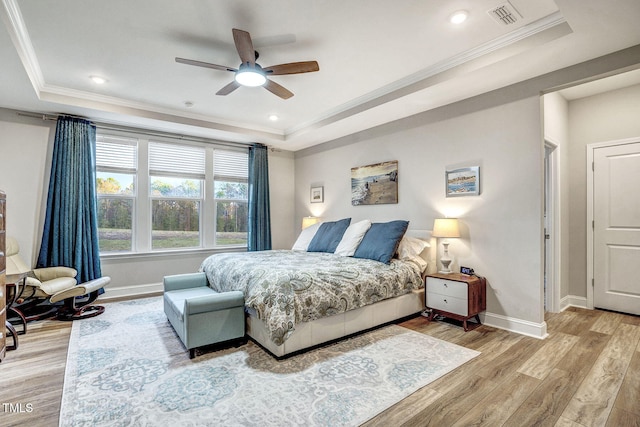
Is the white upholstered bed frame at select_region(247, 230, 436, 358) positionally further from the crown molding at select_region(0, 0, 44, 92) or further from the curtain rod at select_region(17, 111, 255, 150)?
the curtain rod at select_region(17, 111, 255, 150)

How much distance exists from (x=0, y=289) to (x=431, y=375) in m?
3.52

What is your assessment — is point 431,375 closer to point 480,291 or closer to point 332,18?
point 480,291

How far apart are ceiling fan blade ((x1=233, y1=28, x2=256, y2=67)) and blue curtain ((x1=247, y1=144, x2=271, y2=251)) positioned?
3271mm

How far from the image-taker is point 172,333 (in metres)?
3.22

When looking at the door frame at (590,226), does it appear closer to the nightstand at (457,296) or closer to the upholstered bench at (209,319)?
the nightstand at (457,296)

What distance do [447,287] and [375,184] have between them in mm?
1959

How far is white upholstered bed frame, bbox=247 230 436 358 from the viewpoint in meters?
2.67

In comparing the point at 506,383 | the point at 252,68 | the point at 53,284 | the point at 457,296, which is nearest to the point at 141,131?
the point at 53,284

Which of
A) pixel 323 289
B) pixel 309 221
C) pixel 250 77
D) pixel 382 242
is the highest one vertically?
pixel 250 77

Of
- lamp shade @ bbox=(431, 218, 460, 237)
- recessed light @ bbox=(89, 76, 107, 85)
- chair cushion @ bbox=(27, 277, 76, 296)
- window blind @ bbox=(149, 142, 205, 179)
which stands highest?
recessed light @ bbox=(89, 76, 107, 85)

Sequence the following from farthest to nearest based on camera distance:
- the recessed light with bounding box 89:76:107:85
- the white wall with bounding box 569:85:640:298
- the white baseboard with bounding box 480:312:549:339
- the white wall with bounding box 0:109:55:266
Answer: the white wall with bounding box 0:109:55:266, the white wall with bounding box 569:85:640:298, the recessed light with bounding box 89:76:107:85, the white baseboard with bounding box 480:312:549:339

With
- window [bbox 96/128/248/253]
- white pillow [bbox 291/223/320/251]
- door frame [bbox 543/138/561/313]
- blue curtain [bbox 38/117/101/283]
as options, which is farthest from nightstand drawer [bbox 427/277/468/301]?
blue curtain [bbox 38/117/101/283]

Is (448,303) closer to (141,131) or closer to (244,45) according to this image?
(244,45)

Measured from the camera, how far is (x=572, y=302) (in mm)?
4184
